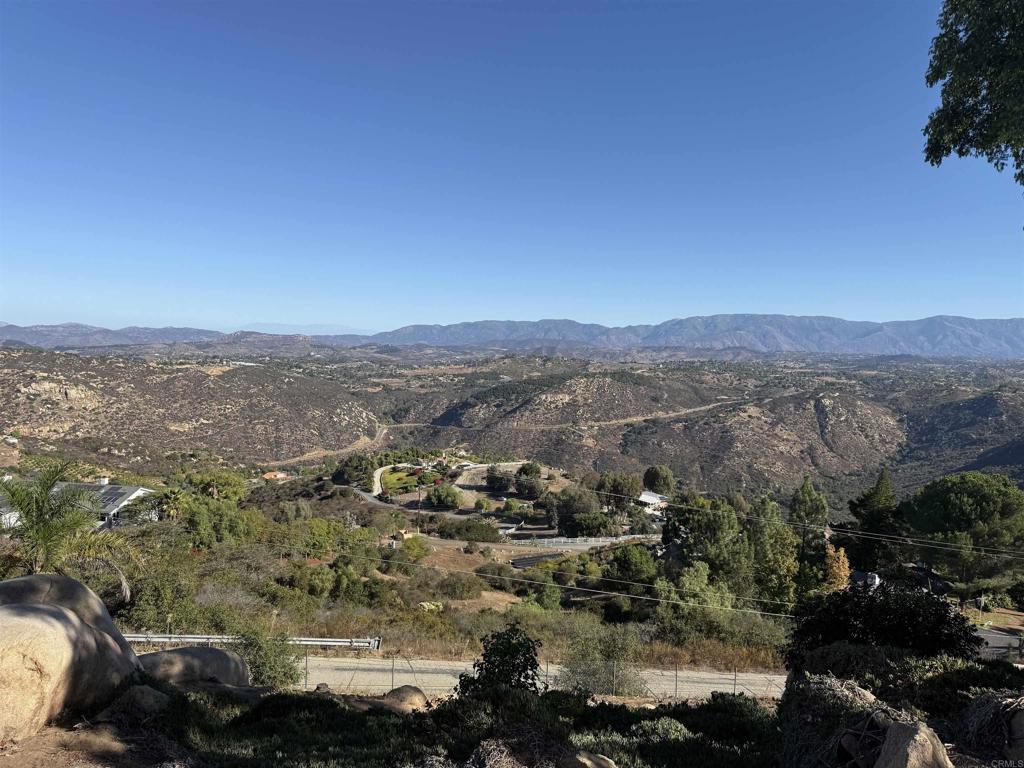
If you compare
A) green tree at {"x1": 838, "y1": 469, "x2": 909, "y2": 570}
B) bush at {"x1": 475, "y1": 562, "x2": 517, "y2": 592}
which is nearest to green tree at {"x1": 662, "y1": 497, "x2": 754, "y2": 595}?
green tree at {"x1": 838, "y1": 469, "x2": 909, "y2": 570}

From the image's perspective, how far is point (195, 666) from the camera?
29.0ft

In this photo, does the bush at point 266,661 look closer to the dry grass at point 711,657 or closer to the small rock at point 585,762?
the small rock at point 585,762

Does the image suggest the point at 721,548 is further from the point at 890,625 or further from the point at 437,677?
the point at 890,625

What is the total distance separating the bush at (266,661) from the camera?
10930 mm

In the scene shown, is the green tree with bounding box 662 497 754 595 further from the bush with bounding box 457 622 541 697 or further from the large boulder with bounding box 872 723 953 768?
the large boulder with bounding box 872 723 953 768

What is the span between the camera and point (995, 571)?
25.7 metres

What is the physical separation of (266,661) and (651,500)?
175ft

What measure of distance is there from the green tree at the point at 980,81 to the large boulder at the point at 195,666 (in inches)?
518

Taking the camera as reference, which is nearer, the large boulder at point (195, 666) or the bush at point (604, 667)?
the large boulder at point (195, 666)

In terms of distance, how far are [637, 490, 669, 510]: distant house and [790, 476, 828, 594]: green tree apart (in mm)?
20625

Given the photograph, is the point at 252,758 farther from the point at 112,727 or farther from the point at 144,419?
the point at 144,419

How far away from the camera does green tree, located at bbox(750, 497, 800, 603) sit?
86.4 ft

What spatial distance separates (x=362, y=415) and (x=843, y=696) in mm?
130387

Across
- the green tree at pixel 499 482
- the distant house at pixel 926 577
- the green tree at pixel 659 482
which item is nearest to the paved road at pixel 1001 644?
the distant house at pixel 926 577
